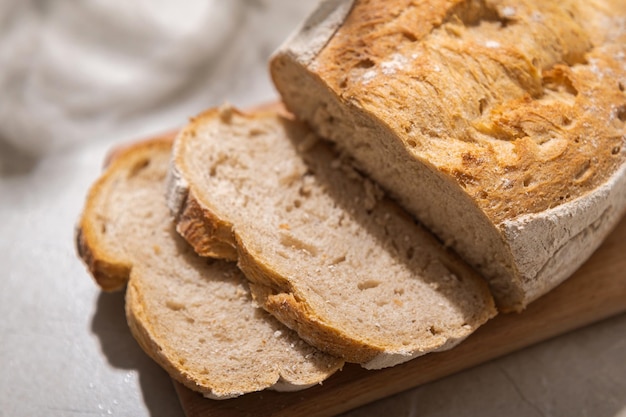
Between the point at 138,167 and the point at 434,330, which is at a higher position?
the point at 434,330

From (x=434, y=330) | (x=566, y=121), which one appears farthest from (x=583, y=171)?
(x=434, y=330)

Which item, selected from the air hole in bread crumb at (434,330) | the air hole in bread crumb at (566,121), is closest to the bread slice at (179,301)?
the air hole in bread crumb at (434,330)

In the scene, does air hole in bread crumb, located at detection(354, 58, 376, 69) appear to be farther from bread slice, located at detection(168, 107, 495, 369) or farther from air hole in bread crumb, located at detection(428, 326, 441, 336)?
air hole in bread crumb, located at detection(428, 326, 441, 336)

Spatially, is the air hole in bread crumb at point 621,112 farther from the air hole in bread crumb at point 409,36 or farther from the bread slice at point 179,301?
the bread slice at point 179,301

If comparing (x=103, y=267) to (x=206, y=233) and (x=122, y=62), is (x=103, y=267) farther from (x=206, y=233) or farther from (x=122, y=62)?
(x=122, y=62)

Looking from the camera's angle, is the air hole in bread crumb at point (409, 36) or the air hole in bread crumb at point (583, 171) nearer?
the air hole in bread crumb at point (583, 171)

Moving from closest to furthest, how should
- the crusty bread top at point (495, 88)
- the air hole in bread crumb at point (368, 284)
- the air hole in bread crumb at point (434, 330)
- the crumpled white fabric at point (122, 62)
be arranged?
1. the crusty bread top at point (495, 88)
2. the air hole in bread crumb at point (434, 330)
3. the air hole in bread crumb at point (368, 284)
4. the crumpled white fabric at point (122, 62)

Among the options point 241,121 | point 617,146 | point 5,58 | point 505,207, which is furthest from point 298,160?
point 5,58
